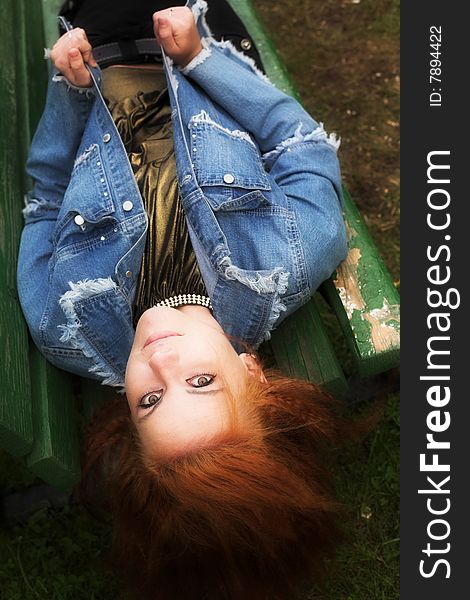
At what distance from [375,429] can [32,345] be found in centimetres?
143

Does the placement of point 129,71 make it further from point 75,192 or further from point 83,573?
point 83,573

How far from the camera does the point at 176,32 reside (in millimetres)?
2363

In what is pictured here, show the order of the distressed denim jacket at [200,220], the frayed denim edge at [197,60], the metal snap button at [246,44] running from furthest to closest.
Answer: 1. the metal snap button at [246,44]
2. the frayed denim edge at [197,60]
3. the distressed denim jacket at [200,220]

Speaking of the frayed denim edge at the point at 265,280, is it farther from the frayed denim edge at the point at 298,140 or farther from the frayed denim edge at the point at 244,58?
the frayed denim edge at the point at 244,58

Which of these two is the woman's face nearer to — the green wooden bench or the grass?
the green wooden bench

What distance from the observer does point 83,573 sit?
282cm

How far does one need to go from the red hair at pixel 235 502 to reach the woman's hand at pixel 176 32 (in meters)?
1.07

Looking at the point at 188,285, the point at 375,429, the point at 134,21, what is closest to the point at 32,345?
the point at 188,285

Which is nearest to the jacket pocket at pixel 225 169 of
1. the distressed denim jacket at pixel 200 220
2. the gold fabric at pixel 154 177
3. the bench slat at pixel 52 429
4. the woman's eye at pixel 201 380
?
the distressed denim jacket at pixel 200 220

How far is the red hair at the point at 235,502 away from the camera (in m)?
1.87

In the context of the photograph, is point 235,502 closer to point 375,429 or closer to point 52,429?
point 52,429

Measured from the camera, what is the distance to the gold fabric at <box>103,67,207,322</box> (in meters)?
2.29

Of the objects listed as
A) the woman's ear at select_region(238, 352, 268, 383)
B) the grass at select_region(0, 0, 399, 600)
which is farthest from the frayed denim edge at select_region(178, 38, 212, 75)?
the grass at select_region(0, 0, 399, 600)

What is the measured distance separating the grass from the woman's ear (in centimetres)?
76
